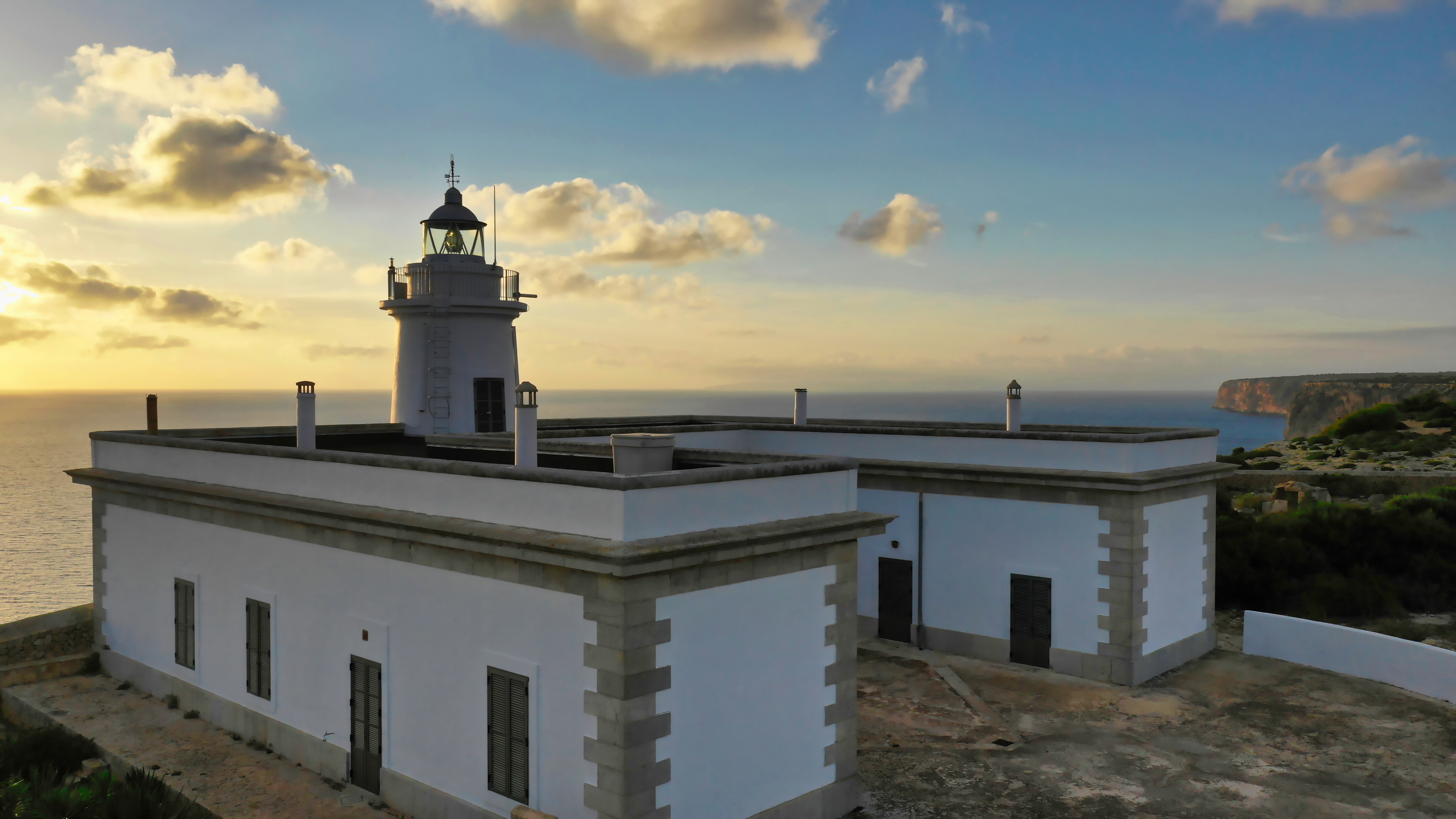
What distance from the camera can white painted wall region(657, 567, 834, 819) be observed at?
9570 millimetres

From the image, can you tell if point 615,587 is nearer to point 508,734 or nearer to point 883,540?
point 508,734

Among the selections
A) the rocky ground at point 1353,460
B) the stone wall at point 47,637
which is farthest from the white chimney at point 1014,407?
the rocky ground at point 1353,460

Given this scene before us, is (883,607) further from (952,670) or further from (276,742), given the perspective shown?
(276,742)

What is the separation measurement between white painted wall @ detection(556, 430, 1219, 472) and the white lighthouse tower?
6.44 metres

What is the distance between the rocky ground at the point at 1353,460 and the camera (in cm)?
4256

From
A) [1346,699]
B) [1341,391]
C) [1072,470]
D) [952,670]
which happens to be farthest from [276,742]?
[1341,391]

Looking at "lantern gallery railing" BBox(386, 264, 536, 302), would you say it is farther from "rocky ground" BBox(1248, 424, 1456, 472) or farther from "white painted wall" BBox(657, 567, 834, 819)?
"rocky ground" BBox(1248, 424, 1456, 472)

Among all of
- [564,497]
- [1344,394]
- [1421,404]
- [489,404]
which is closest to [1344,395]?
[1344,394]

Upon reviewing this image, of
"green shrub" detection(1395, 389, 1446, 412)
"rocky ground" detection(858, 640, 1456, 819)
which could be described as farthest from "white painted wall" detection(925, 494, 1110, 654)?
"green shrub" detection(1395, 389, 1446, 412)

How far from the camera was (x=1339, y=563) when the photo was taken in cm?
2425

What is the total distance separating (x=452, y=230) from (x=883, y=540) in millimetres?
14389

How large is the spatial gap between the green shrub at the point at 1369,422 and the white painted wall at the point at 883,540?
52.0m

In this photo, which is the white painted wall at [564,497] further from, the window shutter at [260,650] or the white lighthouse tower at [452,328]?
the white lighthouse tower at [452,328]

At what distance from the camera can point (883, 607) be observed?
1894 cm
